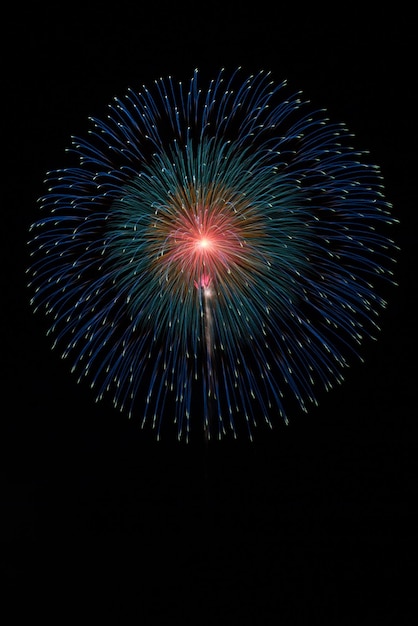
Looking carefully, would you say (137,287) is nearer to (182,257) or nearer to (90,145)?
(182,257)

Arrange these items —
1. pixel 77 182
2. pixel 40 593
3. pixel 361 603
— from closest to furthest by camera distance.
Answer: pixel 77 182, pixel 361 603, pixel 40 593

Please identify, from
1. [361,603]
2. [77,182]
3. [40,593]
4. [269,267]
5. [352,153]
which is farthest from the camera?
[40,593]

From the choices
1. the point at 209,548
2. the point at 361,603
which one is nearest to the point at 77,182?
the point at 209,548

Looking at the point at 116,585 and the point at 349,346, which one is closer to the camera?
the point at 349,346

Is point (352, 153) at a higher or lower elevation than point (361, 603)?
higher

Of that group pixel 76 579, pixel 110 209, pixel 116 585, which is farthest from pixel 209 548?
pixel 110 209

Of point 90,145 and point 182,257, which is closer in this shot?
point 90,145

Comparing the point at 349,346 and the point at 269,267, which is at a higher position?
the point at 269,267

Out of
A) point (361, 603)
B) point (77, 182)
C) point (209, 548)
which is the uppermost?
point (77, 182)

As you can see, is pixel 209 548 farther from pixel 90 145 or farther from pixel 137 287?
pixel 90 145
